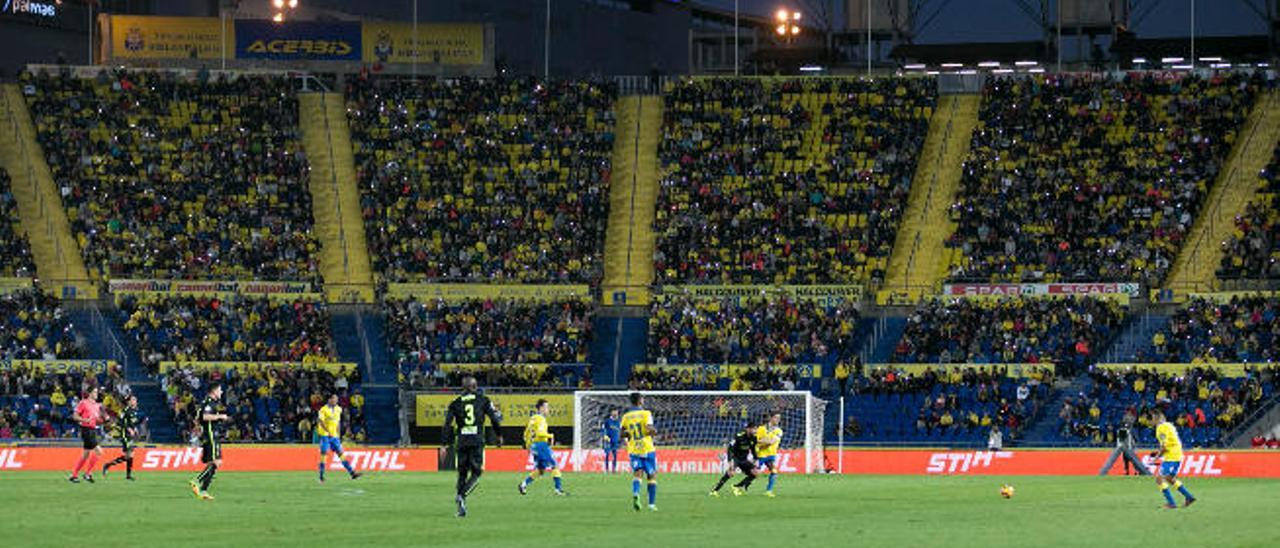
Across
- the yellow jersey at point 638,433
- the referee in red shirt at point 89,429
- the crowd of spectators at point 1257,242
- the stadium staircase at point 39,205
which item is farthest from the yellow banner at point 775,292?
the yellow jersey at point 638,433

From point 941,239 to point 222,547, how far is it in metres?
51.4

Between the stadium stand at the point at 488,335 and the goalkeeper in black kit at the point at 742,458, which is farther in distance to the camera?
the stadium stand at the point at 488,335

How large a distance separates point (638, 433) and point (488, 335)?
109 ft

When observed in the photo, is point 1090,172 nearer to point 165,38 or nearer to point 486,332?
point 486,332

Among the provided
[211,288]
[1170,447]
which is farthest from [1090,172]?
[1170,447]

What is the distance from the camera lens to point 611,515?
3384 cm

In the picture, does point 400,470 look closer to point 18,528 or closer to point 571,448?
point 571,448

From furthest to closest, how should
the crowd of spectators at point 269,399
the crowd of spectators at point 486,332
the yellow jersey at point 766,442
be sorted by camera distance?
1. the crowd of spectators at point 486,332
2. the crowd of spectators at point 269,399
3. the yellow jersey at point 766,442

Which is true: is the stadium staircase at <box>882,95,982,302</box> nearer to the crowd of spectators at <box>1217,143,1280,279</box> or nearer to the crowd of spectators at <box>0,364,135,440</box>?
the crowd of spectators at <box>1217,143,1280,279</box>

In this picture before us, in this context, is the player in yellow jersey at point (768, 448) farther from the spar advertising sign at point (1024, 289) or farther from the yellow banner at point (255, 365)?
the spar advertising sign at point (1024, 289)

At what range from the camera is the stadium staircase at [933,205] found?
7288 cm

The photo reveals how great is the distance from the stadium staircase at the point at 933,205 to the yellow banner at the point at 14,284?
29.6 meters

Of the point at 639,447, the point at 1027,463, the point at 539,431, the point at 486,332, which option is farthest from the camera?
the point at 486,332

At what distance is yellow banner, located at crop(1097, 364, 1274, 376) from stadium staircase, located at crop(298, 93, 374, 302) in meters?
25.7
